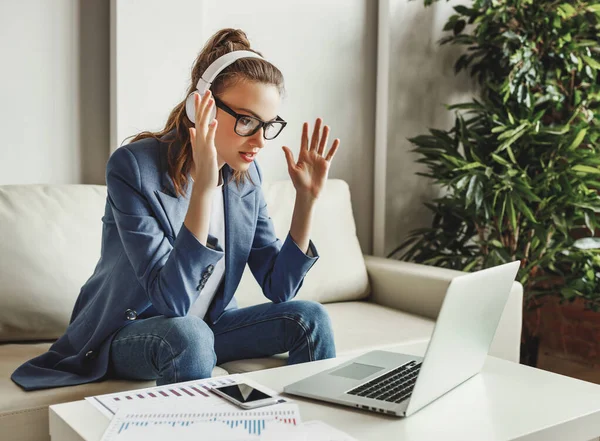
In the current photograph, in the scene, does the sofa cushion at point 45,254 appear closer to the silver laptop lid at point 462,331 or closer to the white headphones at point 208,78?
the white headphones at point 208,78

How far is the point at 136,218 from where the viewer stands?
162 centimetres

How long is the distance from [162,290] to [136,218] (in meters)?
0.19

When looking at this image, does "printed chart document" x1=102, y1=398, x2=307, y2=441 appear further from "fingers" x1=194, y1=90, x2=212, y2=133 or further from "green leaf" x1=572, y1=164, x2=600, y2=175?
"green leaf" x1=572, y1=164, x2=600, y2=175

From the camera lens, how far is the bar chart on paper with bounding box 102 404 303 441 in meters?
1.08

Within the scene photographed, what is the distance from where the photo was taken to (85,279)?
208 cm

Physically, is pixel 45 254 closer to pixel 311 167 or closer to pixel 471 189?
pixel 311 167

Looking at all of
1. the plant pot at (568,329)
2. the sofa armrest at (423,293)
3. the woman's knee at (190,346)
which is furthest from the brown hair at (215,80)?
the plant pot at (568,329)

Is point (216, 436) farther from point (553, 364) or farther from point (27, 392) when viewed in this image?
point (553, 364)

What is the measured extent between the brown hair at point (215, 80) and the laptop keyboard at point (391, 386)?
66 cm

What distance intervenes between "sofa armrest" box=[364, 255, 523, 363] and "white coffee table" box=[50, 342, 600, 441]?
868 mm

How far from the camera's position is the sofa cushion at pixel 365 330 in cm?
185

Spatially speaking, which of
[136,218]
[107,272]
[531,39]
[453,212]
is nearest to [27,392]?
[107,272]

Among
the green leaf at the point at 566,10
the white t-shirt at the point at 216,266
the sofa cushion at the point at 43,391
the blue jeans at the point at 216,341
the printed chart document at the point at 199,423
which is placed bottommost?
the sofa cushion at the point at 43,391

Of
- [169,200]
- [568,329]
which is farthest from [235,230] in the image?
[568,329]
